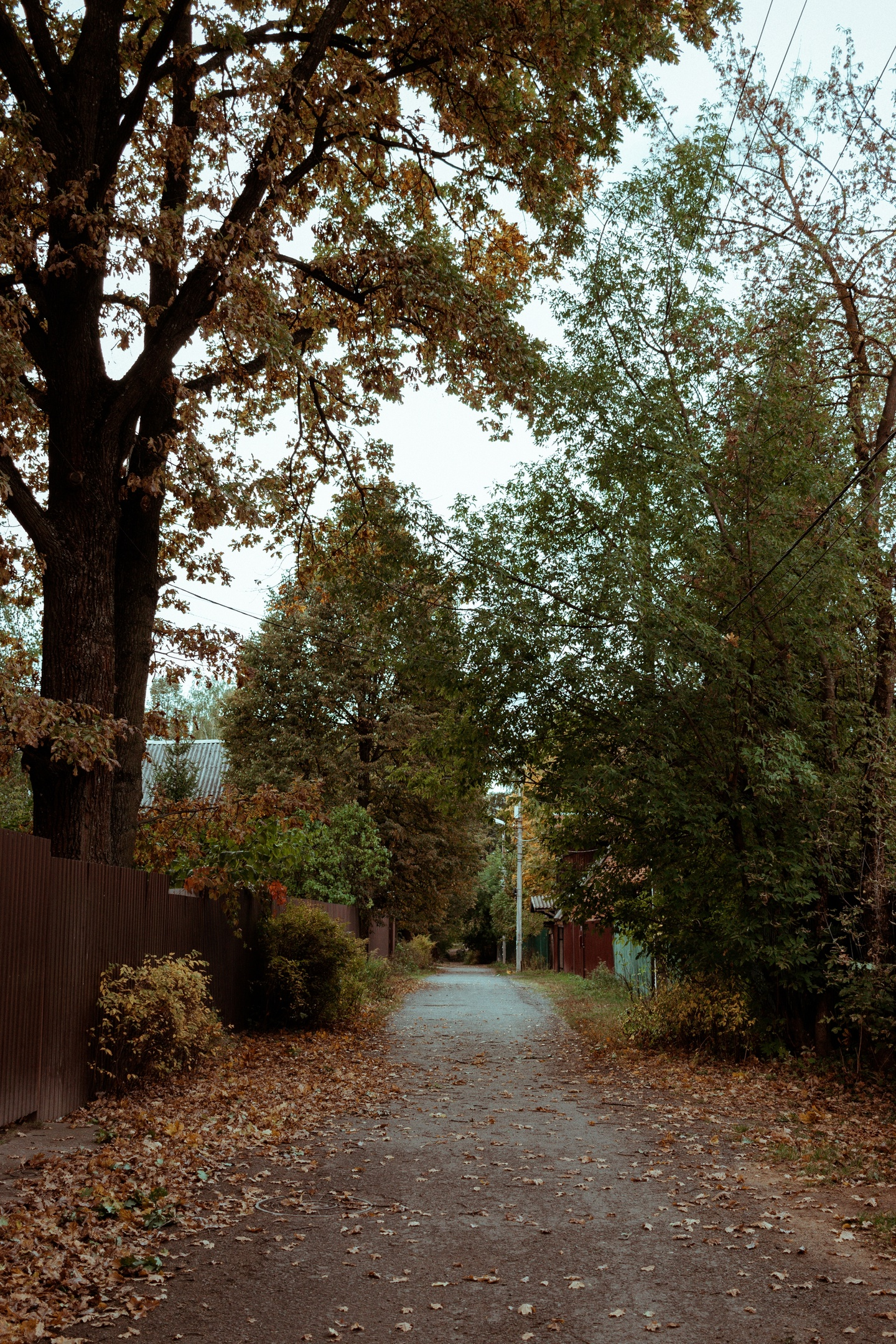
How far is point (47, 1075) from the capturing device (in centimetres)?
860

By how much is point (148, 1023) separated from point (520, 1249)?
16.9 feet

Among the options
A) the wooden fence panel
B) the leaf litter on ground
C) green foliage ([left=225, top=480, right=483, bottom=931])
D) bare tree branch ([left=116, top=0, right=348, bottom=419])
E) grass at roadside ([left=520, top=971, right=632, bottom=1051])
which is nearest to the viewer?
the leaf litter on ground

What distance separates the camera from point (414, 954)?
44.2 meters

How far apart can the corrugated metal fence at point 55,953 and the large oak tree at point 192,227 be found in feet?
2.64

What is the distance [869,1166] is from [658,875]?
20.1ft

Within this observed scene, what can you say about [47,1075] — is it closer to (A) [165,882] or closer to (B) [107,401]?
(A) [165,882]

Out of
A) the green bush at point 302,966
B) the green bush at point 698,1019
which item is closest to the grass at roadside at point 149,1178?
the green bush at point 302,966

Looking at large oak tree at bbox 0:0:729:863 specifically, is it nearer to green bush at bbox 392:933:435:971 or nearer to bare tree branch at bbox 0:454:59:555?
bare tree branch at bbox 0:454:59:555

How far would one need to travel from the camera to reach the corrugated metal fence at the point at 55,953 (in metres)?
7.98

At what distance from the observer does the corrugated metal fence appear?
7.98m

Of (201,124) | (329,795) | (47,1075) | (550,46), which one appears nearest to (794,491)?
(550,46)

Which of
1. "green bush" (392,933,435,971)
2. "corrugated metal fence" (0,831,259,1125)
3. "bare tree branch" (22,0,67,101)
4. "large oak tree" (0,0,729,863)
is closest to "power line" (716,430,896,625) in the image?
"large oak tree" (0,0,729,863)

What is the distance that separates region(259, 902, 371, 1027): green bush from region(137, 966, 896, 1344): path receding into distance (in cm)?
670

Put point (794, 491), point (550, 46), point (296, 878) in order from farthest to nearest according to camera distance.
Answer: point (296, 878) < point (794, 491) < point (550, 46)
